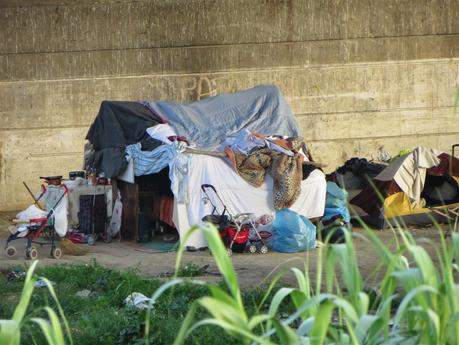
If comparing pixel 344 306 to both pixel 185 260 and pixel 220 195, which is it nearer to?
pixel 185 260

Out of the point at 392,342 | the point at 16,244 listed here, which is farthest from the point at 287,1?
the point at 392,342

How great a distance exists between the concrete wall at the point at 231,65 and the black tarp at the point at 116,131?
9.74 ft

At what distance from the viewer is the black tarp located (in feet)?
50.8

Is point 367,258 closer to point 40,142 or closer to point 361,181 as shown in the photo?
point 361,181

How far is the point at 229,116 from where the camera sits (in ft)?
52.6

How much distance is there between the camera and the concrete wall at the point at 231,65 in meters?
18.8

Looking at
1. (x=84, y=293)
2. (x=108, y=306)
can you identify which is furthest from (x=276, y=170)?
(x=108, y=306)

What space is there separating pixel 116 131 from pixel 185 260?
123 inches

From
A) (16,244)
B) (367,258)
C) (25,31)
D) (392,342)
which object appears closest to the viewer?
(392,342)

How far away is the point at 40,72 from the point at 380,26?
20.8 feet

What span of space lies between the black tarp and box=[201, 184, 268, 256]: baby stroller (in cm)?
179

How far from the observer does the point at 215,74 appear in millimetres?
19562

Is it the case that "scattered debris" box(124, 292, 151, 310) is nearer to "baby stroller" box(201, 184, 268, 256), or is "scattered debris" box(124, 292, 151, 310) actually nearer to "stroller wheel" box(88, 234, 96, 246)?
"baby stroller" box(201, 184, 268, 256)

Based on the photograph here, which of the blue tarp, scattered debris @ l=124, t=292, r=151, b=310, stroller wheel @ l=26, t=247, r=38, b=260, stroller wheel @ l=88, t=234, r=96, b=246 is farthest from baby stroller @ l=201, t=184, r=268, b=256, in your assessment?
scattered debris @ l=124, t=292, r=151, b=310
